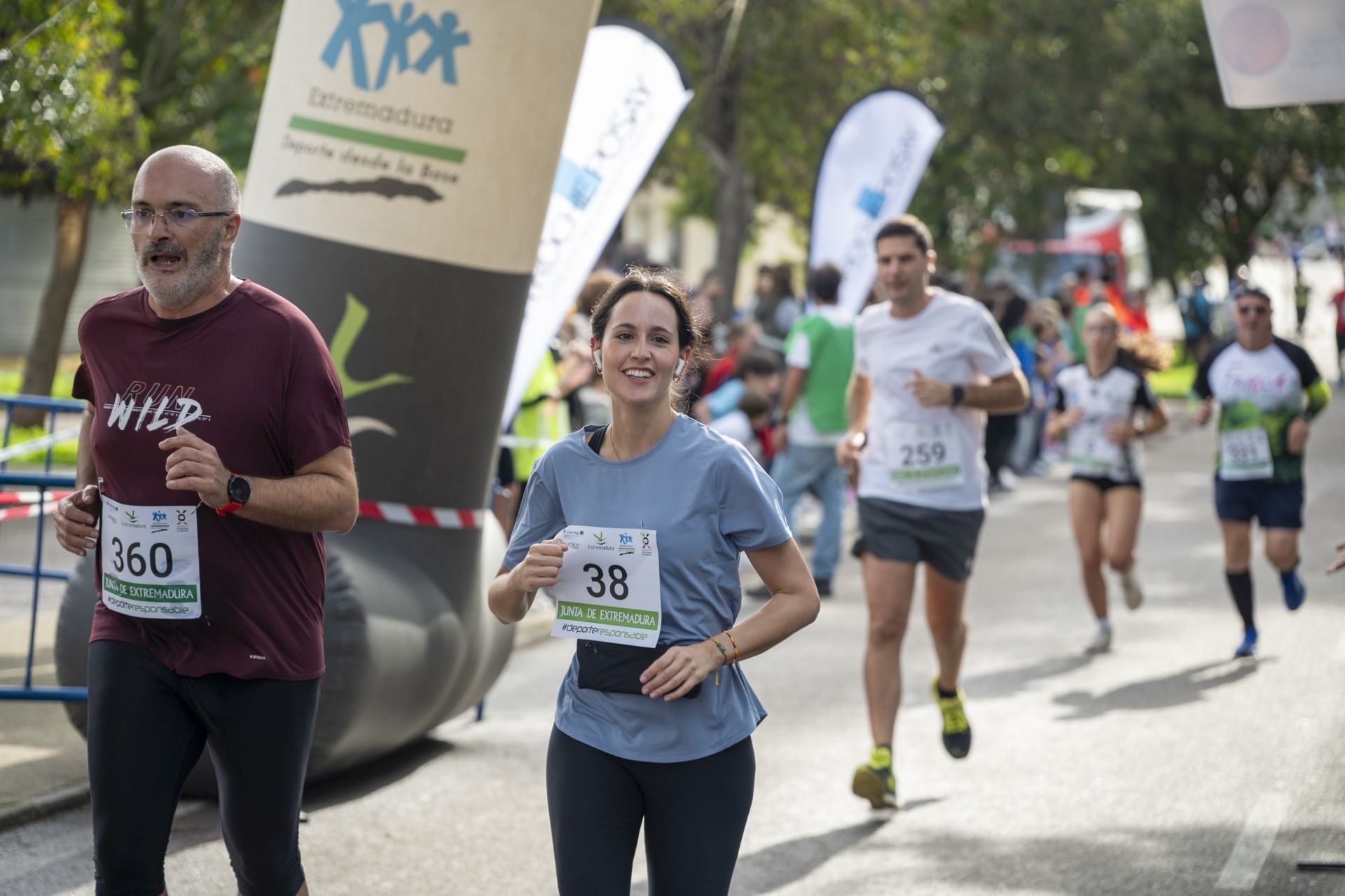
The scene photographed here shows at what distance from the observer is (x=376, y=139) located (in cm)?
679

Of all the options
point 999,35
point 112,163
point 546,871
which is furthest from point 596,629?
point 999,35

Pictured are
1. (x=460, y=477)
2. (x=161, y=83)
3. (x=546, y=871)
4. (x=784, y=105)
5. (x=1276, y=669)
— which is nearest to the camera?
(x=546, y=871)

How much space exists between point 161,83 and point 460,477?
13.9 m

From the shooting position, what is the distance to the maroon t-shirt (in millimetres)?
3811

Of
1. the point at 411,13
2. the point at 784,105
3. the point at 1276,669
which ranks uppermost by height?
the point at 784,105

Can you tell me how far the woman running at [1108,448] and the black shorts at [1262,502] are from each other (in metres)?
0.50

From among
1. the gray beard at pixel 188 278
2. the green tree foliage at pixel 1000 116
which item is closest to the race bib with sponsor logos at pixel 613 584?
the gray beard at pixel 188 278

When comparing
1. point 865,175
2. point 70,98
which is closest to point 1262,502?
point 865,175

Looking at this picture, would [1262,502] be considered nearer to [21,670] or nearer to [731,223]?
[21,670]

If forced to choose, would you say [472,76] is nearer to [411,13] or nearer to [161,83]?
[411,13]

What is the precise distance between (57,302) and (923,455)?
1463 centimetres

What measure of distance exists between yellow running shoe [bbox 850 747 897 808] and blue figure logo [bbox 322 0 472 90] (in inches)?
121

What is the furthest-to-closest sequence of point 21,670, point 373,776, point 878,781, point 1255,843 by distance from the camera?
point 21,670
point 373,776
point 878,781
point 1255,843

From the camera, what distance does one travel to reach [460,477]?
7031 mm
